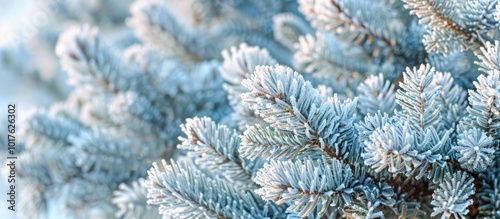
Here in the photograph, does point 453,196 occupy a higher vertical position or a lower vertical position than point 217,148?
lower

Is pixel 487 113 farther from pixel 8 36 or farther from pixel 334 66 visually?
pixel 8 36

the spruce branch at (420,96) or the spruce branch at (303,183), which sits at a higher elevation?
the spruce branch at (420,96)

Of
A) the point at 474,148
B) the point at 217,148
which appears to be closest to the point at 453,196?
the point at 474,148

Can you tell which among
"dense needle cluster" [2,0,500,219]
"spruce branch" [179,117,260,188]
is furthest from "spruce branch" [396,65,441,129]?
"spruce branch" [179,117,260,188]

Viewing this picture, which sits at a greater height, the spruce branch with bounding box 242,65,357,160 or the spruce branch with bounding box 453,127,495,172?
the spruce branch with bounding box 242,65,357,160

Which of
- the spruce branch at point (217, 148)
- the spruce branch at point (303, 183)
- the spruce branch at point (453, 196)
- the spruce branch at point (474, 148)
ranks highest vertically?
the spruce branch at point (217, 148)

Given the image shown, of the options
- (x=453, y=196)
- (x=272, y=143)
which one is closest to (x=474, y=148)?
(x=453, y=196)

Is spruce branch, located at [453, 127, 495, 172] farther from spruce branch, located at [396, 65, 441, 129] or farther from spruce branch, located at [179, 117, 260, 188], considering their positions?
spruce branch, located at [179, 117, 260, 188]

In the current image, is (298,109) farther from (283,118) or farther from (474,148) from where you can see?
(474,148)

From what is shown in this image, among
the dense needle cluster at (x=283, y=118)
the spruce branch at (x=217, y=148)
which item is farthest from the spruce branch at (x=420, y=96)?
the spruce branch at (x=217, y=148)

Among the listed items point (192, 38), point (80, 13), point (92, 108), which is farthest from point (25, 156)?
point (80, 13)

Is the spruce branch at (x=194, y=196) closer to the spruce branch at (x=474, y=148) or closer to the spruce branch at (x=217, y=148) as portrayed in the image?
the spruce branch at (x=217, y=148)
